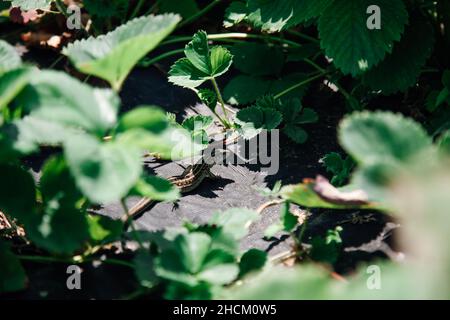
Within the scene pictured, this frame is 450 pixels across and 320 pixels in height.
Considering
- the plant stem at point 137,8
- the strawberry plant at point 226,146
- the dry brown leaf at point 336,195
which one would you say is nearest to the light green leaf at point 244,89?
the strawberry plant at point 226,146

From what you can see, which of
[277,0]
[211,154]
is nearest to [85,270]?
[211,154]

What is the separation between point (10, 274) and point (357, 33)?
1347 mm

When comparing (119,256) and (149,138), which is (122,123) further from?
(119,256)

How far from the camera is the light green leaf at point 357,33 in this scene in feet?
6.16

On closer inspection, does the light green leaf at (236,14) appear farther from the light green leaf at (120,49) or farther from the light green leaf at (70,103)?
the light green leaf at (70,103)

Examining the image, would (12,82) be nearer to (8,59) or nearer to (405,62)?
(8,59)

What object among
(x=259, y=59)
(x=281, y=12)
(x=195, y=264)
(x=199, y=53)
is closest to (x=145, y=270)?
(x=195, y=264)

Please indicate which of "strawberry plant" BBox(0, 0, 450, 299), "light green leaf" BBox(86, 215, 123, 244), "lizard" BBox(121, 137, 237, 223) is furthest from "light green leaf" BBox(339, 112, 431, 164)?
"lizard" BBox(121, 137, 237, 223)

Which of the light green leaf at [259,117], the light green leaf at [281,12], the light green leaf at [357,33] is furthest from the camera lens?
the light green leaf at [259,117]

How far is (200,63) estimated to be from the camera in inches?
84.7

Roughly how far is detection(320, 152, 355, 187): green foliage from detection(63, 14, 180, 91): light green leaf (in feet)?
2.45

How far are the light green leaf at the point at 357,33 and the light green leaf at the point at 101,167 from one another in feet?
3.28

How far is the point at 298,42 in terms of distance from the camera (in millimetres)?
2668

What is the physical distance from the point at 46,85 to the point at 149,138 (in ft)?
0.84
